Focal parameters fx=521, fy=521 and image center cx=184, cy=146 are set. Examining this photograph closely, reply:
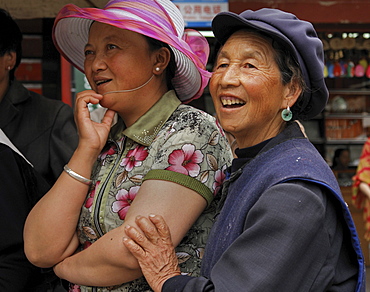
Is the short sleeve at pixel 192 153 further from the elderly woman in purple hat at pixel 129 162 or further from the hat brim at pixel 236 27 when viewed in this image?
the hat brim at pixel 236 27

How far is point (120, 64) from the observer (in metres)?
1.87

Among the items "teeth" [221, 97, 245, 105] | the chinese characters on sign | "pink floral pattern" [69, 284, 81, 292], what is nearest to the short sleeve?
"teeth" [221, 97, 245, 105]

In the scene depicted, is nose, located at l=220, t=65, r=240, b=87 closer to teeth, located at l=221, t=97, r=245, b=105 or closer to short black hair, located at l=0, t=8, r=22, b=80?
teeth, located at l=221, t=97, r=245, b=105

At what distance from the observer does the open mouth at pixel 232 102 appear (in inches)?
61.4

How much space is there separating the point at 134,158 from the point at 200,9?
474 cm

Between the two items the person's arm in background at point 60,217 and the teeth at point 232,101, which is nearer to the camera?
the teeth at point 232,101

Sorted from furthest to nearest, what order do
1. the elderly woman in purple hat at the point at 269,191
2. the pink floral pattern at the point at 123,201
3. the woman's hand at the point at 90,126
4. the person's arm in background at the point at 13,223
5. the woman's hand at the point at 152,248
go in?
1. the person's arm in background at the point at 13,223
2. the woman's hand at the point at 90,126
3. the pink floral pattern at the point at 123,201
4. the woman's hand at the point at 152,248
5. the elderly woman in purple hat at the point at 269,191

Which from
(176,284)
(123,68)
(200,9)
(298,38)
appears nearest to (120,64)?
(123,68)

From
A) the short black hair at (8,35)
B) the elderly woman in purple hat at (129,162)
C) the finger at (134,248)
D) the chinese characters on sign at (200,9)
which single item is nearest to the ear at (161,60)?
the elderly woman in purple hat at (129,162)

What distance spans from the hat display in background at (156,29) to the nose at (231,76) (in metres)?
0.35

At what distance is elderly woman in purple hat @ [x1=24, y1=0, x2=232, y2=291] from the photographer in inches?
64.5

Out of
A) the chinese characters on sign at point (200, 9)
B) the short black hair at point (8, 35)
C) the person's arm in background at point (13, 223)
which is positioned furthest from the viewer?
the chinese characters on sign at point (200, 9)

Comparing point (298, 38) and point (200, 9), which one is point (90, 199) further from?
point (200, 9)

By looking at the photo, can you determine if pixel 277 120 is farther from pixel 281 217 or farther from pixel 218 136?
pixel 281 217
